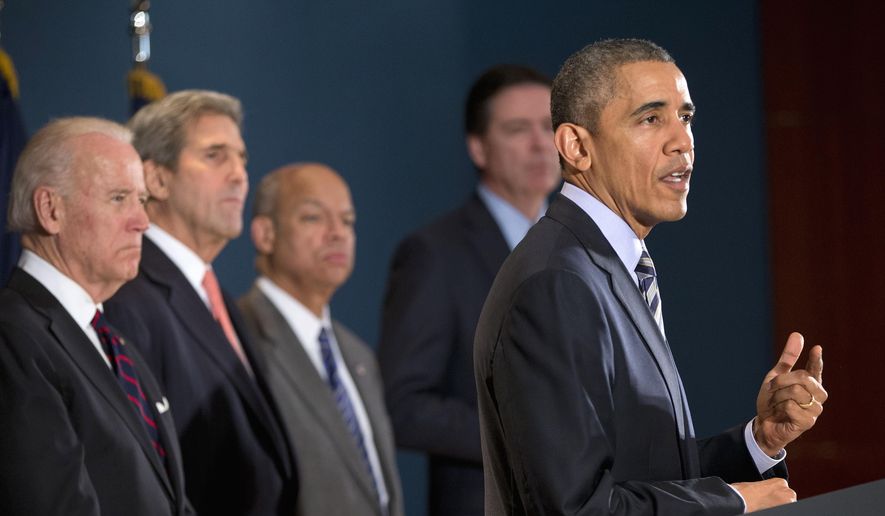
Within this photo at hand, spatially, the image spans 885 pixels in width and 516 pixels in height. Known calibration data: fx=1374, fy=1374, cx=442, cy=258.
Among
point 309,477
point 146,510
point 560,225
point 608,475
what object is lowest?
point 309,477

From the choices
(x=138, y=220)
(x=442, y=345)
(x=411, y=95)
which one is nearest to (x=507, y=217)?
(x=442, y=345)

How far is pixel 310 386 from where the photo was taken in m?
3.64

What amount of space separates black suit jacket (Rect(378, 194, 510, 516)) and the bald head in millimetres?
541

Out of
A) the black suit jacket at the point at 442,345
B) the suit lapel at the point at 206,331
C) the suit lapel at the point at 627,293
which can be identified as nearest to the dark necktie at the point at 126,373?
the suit lapel at the point at 206,331

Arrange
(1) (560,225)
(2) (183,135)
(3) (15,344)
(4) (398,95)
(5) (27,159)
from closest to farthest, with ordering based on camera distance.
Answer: (1) (560,225) → (3) (15,344) → (5) (27,159) → (2) (183,135) → (4) (398,95)

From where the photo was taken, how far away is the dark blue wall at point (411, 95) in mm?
4359

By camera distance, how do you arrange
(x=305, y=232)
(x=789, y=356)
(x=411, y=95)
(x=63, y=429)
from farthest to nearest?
1. (x=411, y=95)
2. (x=305, y=232)
3. (x=63, y=429)
4. (x=789, y=356)

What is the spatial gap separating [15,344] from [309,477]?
1364mm

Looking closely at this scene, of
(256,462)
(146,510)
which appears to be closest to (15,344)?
(146,510)

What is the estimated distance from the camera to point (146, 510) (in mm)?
2391

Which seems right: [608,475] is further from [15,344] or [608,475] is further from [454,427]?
[454,427]

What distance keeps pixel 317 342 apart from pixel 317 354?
0.15 ft

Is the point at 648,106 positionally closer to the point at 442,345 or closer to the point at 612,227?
the point at 612,227

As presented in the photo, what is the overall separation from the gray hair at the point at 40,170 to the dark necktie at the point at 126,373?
0.23 m
